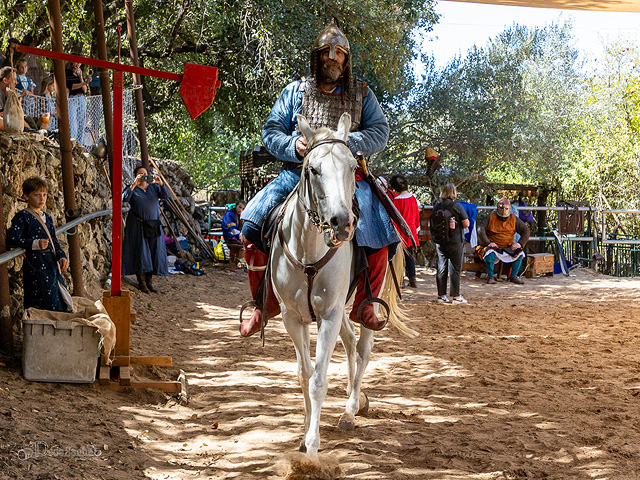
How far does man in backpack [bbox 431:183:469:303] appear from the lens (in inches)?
431

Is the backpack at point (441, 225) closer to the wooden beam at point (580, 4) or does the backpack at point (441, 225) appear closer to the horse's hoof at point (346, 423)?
the wooden beam at point (580, 4)

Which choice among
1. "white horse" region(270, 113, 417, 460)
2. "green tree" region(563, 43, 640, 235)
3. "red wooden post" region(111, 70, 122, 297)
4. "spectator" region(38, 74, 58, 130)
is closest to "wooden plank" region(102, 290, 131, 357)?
"red wooden post" region(111, 70, 122, 297)

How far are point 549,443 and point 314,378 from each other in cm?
164

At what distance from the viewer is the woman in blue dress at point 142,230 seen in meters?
10.8

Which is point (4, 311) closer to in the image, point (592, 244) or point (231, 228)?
point (231, 228)

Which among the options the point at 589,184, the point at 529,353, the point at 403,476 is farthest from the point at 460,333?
the point at 589,184

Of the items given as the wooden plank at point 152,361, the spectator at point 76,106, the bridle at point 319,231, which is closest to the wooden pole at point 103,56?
the spectator at point 76,106

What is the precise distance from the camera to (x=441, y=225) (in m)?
10.9

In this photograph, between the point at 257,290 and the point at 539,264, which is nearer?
the point at 257,290

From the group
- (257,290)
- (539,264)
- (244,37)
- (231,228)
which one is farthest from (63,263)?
(539,264)

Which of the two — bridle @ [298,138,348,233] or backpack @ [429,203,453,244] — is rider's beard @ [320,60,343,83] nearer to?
bridle @ [298,138,348,233]

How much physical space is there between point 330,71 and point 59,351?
2.87 meters

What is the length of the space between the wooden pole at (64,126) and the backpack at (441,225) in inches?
244

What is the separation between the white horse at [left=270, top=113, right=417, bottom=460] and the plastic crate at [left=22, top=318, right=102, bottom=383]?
1.77 m
